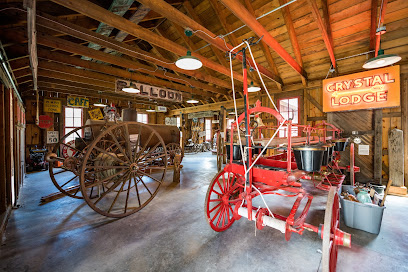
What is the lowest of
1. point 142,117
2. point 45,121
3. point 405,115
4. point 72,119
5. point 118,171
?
point 118,171

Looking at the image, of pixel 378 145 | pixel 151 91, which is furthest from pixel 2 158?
pixel 378 145

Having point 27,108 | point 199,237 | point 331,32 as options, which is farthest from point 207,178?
point 27,108

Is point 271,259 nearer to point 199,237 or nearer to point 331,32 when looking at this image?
point 199,237

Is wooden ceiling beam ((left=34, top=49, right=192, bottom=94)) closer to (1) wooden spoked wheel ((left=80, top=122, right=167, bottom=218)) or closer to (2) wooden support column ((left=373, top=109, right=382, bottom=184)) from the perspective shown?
(1) wooden spoked wheel ((left=80, top=122, right=167, bottom=218))

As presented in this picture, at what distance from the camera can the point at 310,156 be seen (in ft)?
6.77

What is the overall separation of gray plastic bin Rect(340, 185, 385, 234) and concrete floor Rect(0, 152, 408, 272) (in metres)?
0.10

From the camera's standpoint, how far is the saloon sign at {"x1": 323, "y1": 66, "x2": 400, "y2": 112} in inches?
190

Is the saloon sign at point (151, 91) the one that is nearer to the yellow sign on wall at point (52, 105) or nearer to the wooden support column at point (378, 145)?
the yellow sign on wall at point (52, 105)

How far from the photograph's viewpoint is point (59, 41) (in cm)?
405

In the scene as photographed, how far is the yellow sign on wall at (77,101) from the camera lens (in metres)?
9.13

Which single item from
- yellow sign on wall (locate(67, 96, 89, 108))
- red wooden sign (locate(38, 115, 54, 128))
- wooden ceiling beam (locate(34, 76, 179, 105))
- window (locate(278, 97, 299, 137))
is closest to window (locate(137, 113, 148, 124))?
wooden ceiling beam (locate(34, 76, 179, 105))

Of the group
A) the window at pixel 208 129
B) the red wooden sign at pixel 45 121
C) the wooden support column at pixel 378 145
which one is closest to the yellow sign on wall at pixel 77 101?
the red wooden sign at pixel 45 121

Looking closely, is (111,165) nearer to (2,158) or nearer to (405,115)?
(2,158)

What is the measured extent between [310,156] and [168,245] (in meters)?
2.31
